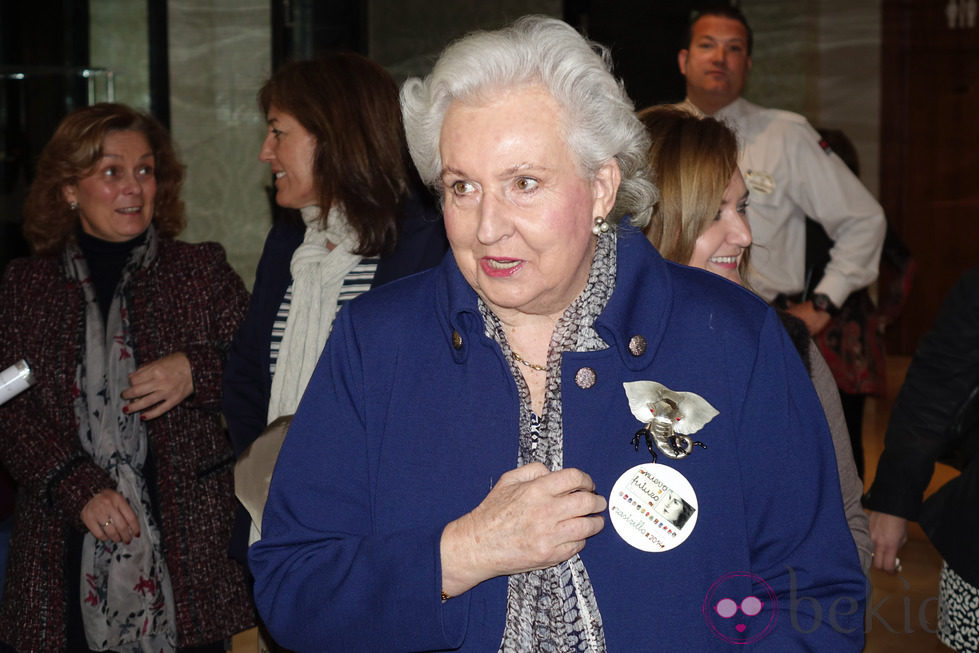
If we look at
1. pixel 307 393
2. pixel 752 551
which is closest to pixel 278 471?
pixel 307 393

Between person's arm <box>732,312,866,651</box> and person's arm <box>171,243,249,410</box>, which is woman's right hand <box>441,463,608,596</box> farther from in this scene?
person's arm <box>171,243,249,410</box>

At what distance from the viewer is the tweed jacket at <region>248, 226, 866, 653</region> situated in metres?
1.63

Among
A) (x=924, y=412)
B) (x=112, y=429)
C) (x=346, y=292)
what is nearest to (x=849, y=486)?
(x=924, y=412)

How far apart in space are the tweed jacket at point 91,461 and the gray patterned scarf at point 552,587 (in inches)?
67.7

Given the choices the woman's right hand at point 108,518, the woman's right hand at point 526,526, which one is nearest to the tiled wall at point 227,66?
the woman's right hand at point 108,518

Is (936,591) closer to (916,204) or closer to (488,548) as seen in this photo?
(488,548)

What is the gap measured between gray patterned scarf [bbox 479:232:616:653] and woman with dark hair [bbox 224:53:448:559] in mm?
1248

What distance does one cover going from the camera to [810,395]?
171 cm

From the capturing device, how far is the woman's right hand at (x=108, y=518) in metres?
3.04

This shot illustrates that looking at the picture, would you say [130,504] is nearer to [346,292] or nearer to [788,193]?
[346,292]

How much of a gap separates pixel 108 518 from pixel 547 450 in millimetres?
1812

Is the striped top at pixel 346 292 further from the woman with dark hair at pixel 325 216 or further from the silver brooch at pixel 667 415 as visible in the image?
the silver brooch at pixel 667 415

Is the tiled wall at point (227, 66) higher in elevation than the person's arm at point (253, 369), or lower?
higher

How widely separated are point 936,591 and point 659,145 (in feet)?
10.5
